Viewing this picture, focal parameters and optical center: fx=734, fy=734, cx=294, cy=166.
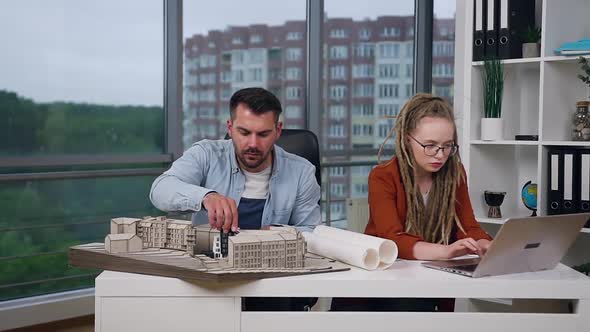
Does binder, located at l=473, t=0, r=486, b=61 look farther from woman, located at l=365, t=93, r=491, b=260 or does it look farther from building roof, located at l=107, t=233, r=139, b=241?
building roof, located at l=107, t=233, r=139, b=241

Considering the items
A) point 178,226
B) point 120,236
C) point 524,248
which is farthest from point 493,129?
point 120,236

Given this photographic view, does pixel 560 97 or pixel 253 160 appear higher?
pixel 560 97

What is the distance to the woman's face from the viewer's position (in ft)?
6.51

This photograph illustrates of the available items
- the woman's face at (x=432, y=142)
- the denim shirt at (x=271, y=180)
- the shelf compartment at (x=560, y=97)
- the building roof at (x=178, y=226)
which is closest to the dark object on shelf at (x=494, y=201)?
the shelf compartment at (x=560, y=97)

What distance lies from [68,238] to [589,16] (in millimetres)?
2545

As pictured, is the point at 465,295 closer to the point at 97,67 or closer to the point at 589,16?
the point at 589,16

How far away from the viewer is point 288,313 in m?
1.52

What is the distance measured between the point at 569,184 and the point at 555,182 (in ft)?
0.19

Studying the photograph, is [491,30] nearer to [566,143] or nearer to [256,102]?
[566,143]

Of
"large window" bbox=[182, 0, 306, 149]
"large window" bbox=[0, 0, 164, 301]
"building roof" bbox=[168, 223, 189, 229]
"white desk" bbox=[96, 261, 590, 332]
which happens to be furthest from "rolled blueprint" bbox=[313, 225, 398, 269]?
"large window" bbox=[182, 0, 306, 149]

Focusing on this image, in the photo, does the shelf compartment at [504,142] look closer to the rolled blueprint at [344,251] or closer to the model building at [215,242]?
the rolled blueprint at [344,251]

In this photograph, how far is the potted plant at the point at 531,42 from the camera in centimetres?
321

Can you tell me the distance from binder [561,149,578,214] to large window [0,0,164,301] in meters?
1.86

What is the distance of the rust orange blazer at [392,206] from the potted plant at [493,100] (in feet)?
3.97
